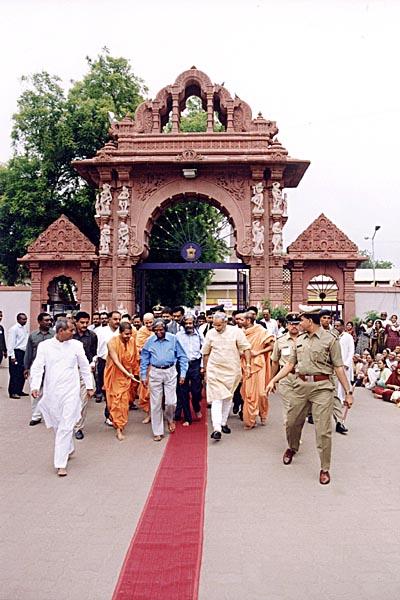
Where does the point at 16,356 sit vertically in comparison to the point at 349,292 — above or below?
below

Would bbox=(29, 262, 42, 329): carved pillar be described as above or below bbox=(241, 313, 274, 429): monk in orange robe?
above

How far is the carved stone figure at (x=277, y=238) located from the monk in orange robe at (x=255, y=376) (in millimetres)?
9706

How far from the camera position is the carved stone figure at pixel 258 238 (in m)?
18.5

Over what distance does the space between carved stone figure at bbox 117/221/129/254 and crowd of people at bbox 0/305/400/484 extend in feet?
24.5

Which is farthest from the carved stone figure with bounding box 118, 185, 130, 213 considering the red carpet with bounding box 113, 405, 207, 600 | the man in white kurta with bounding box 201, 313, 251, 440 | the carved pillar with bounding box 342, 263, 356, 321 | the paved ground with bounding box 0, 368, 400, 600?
the red carpet with bounding box 113, 405, 207, 600

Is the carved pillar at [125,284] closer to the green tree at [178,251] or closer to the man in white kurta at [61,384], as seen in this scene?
the green tree at [178,251]

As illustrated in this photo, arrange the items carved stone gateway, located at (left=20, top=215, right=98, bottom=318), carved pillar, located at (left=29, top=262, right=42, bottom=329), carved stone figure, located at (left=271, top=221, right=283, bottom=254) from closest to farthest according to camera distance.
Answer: carved stone figure, located at (left=271, top=221, right=283, bottom=254) < carved stone gateway, located at (left=20, top=215, right=98, bottom=318) < carved pillar, located at (left=29, top=262, right=42, bottom=329)

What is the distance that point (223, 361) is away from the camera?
314 inches

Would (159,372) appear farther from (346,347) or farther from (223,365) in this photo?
(346,347)

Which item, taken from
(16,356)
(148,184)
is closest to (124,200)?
(148,184)

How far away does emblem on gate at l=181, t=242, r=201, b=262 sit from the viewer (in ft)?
60.7

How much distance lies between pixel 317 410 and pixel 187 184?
14385 millimetres

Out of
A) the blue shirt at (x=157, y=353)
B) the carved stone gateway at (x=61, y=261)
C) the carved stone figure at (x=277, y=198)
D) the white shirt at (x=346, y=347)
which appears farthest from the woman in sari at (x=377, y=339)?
the carved stone gateway at (x=61, y=261)

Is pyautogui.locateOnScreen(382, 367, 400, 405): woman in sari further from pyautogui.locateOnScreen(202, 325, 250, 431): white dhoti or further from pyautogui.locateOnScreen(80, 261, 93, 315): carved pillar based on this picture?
pyautogui.locateOnScreen(80, 261, 93, 315): carved pillar
